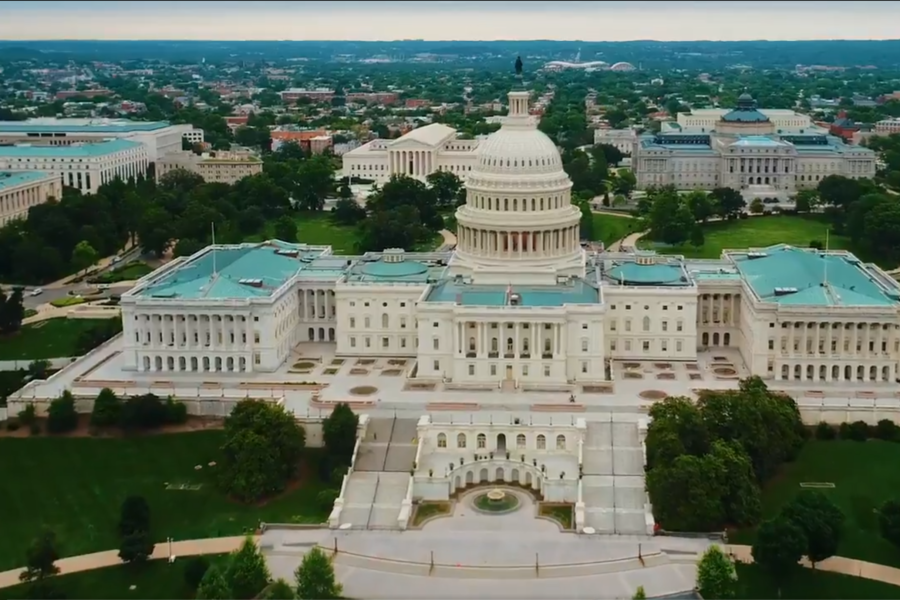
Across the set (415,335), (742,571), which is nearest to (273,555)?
(742,571)

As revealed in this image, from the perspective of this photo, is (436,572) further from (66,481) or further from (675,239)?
(675,239)

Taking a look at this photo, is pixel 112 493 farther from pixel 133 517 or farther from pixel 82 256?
pixel 82 256

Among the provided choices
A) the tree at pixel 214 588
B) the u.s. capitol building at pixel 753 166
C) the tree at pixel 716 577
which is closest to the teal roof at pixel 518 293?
the tree at pixel 716 577

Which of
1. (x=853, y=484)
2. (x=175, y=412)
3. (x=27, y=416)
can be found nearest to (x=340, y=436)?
(x=175, y=412)

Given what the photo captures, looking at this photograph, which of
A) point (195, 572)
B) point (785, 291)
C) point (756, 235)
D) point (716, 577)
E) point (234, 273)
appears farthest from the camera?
point (756, 235)

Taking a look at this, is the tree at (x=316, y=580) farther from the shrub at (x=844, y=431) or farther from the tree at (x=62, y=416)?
the shrub at (x=844, y=431)

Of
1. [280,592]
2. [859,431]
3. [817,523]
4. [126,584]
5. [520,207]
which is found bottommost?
[126,584]
